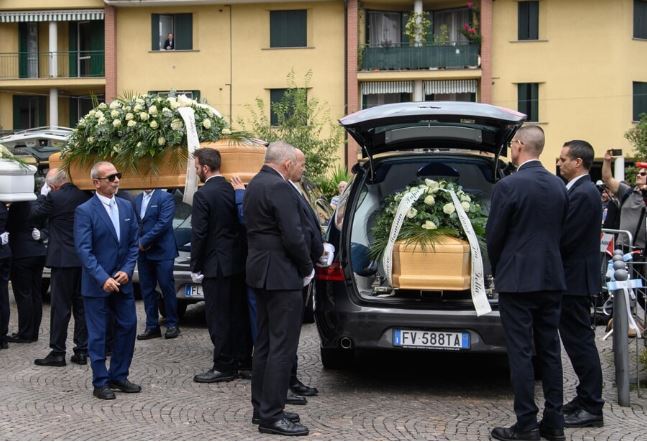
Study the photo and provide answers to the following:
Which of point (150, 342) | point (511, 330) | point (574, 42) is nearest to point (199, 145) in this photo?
point (150, 342)

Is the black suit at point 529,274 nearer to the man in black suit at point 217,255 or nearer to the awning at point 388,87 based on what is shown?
the man in black suit at point 217,255

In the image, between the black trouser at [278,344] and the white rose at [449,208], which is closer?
the black trouser at [278,344]

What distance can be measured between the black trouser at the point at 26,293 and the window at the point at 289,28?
79.9 feet

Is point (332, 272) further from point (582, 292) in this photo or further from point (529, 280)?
point (582, 292)

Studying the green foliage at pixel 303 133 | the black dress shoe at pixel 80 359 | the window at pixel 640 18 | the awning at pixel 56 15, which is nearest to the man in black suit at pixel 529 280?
the black dress shoe at pixel 80 359

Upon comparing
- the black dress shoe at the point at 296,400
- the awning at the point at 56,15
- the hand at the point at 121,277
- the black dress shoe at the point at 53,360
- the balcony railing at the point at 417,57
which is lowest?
the black dress shoe at the point at 296,400

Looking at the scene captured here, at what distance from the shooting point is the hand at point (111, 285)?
670 centimetres

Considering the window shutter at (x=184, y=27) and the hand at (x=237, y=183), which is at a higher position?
the window shutter at (x=184, y=27)

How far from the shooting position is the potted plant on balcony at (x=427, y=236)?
256 inches

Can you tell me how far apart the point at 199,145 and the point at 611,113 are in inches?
1040

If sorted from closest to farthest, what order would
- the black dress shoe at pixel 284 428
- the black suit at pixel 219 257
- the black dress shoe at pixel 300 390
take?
the black dress shoe at pixel 284 428 < the black dress shoe at pixel 300 390 < the black suit at pixel 219 257

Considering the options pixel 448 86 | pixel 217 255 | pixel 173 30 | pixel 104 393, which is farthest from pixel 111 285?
pixel 173 30

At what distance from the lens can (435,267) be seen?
652 centimetres

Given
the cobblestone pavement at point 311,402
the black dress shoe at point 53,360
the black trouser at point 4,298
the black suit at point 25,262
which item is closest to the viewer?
the cobblestone pavement at point 311,402
